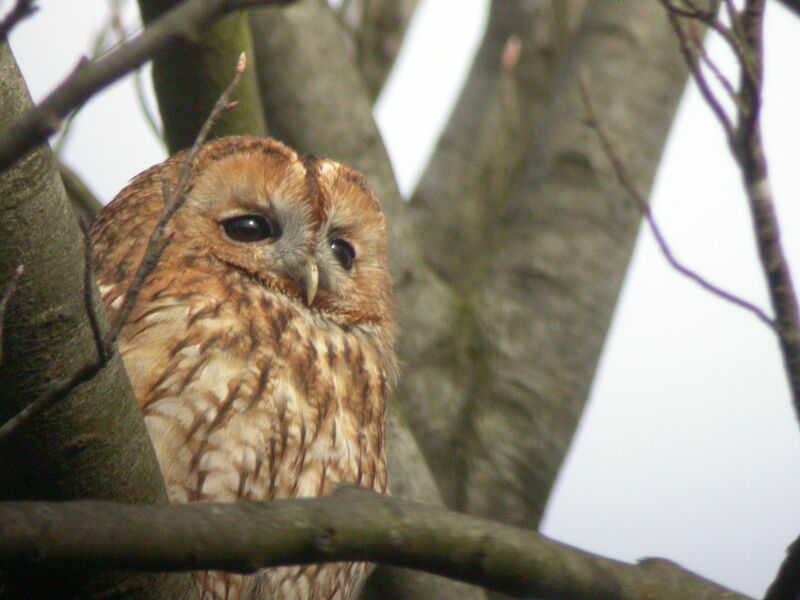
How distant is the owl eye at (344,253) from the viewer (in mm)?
3098

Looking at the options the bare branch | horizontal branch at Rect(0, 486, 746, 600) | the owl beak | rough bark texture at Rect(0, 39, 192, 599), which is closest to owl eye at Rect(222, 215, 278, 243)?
the owl beak

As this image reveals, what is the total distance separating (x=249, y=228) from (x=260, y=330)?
403mm

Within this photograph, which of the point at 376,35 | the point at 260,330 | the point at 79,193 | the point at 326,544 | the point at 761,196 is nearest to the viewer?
the point at 326,544

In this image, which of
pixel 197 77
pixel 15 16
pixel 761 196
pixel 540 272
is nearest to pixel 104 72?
pixel 15 16

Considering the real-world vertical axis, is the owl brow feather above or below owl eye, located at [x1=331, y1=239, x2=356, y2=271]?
above

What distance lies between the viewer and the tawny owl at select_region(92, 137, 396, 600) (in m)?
2.30

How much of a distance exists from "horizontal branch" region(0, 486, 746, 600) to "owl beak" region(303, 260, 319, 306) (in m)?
1.29

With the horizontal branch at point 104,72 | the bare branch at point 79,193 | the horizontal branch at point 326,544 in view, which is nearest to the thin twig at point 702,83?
the horizontal branch at point 326,544

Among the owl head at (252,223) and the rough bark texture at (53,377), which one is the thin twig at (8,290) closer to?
the rough bark texture at (53,377)

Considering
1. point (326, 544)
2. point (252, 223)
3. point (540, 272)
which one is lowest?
point (540, 272)

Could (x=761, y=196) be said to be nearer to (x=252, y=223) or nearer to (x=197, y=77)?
(x=252, y=223)

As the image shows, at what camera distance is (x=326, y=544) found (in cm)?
143

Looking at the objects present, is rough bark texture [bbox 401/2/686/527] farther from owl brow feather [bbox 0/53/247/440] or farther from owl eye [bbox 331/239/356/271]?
owl brow feather [bbox 0/53/247/440]

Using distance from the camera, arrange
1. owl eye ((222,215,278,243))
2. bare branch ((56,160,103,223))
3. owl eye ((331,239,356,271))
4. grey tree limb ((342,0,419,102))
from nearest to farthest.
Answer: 1. owl eye ((222,215,278,243))
2. owl eye ((331,239,356,271))
3. bare branch ((56,160,103,223))
4. grey tree limb ((342,0,419,102))
